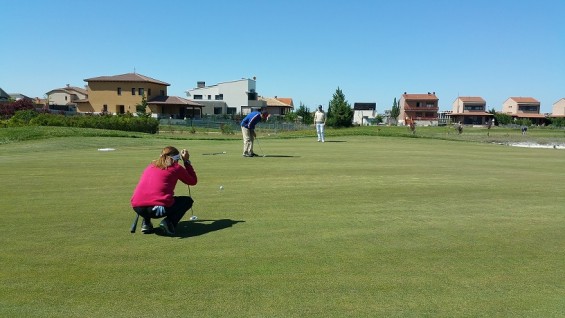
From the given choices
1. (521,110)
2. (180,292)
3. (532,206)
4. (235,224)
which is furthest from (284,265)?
(521,110)

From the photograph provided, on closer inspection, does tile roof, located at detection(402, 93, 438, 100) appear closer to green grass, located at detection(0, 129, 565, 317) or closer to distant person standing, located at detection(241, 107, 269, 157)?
distant person standing, located at detection(241, 107, 269, 157)

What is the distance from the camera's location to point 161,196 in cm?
751

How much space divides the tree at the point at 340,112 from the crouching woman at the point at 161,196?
80.6 m

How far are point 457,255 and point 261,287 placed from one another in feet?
9.23

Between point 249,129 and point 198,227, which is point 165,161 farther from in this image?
point 249,129

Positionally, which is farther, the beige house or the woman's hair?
the beige house

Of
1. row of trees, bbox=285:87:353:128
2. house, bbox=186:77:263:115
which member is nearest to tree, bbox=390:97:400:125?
house, bbox=186:77:263:115

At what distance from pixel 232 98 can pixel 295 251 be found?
109 m

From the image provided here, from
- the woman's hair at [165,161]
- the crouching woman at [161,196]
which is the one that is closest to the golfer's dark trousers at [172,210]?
the crouching woman at [161,196]

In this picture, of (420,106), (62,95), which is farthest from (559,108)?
(62,95)

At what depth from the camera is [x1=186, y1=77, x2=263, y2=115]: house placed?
371 feet

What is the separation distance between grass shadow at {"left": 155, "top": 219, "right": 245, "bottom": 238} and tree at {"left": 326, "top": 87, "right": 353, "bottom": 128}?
79.9 metres

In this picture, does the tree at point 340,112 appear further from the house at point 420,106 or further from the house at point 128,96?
the house at point 420,106

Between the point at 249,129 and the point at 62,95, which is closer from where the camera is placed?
the point at 249,129
